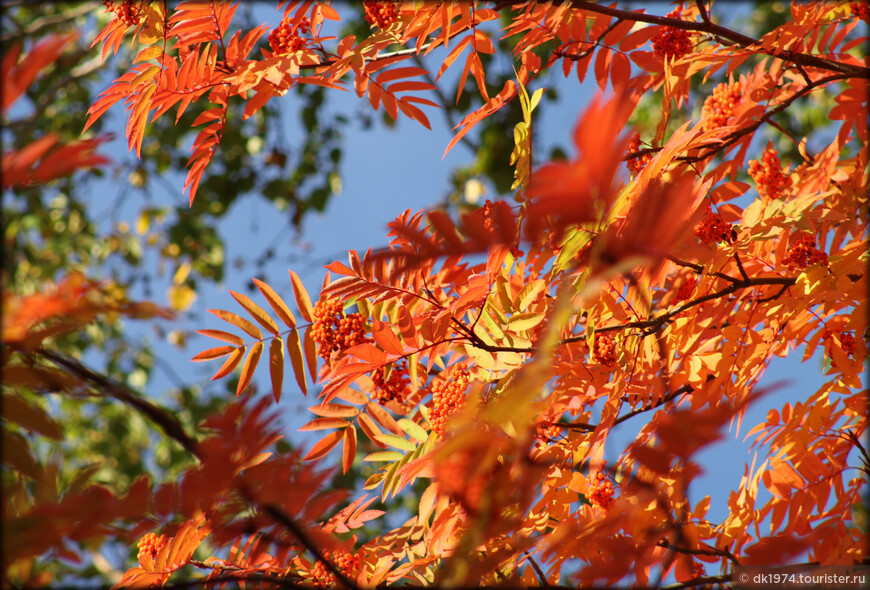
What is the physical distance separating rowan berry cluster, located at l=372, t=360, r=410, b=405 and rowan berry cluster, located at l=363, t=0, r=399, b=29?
711 millimetres

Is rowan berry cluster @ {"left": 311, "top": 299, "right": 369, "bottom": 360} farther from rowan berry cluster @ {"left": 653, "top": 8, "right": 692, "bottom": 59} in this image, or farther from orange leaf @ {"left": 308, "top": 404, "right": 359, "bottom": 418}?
rowan berry cluster @ {"left": 653, "top": 8, "right": 692, "bottom": 59}

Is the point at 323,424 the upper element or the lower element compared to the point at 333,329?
lower

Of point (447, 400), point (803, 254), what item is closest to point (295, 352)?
point (447, 400)

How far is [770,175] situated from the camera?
152 cm

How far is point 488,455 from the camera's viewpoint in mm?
506

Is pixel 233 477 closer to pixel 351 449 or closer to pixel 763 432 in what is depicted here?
pixel 351 449

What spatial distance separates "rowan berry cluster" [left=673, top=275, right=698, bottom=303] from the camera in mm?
1328

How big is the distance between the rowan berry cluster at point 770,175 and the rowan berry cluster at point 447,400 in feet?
2.97

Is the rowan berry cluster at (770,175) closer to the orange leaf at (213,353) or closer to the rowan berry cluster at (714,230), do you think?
the rowan berry cluster at (714,230)

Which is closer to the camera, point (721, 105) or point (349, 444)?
point (349, 444)

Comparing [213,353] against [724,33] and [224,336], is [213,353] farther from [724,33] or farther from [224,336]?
[724,33]

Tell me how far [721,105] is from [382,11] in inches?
31.1

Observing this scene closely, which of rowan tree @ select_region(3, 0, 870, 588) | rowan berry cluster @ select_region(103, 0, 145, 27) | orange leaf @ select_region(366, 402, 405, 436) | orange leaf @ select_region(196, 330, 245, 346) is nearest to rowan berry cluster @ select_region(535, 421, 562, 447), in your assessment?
rowan tree @ select_region(3, 0, 870, 588)

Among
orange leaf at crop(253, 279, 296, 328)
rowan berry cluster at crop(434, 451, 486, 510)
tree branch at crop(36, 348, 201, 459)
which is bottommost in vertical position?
tree branch at crop(36, 348, 201, 459)
